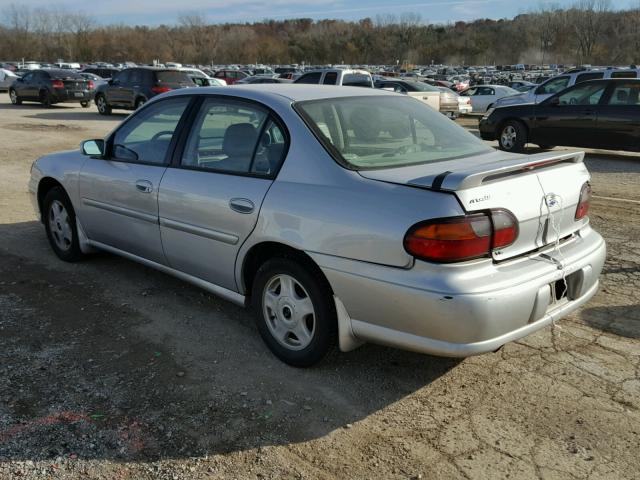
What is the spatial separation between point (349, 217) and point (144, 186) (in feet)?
6.23

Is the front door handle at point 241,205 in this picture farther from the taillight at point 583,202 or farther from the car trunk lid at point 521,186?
the taillight at point 583,202

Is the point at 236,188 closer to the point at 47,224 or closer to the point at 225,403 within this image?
the point at 225,403

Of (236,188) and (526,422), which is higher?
(236,188)

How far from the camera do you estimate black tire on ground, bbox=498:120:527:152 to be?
43.3ft

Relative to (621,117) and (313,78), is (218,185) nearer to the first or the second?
(621,117)

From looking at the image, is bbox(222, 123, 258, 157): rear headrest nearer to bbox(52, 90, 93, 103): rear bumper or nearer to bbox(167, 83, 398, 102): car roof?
bbox(167, 83, 398, 102): car roof

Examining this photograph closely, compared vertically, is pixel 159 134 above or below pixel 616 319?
above

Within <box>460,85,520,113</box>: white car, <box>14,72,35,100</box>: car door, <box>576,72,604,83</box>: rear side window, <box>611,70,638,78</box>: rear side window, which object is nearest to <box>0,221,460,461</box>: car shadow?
<box>611,70,638,78</box>: rear side window

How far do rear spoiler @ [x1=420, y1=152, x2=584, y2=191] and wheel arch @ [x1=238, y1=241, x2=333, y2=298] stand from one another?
72 centimetres

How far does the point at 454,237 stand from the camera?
9.27 feet

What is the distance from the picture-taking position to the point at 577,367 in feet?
11.8

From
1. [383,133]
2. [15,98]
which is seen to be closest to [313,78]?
[15,98]

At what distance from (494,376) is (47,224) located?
427 centimetres

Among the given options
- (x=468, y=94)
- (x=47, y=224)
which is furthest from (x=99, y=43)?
→ (x=47, y=224)
